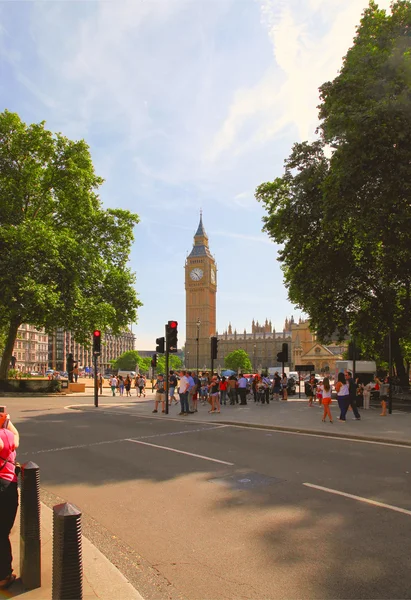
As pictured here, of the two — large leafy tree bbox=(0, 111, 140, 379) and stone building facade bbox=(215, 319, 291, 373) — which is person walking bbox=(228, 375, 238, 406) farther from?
A: stone building facade bbox=(215, 319, 291, 373)

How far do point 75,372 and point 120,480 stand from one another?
3735 centimetres

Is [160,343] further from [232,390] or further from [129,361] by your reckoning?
[129,361]

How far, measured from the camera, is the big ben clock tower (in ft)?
532

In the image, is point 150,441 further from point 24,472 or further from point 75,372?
point 75,372

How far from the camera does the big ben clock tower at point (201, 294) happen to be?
162250 mm

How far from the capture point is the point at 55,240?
28781 mm

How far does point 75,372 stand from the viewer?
4366cm

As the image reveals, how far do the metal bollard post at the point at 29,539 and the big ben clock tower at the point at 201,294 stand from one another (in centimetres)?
15604

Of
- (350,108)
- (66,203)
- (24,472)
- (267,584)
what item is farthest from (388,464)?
(66,203)

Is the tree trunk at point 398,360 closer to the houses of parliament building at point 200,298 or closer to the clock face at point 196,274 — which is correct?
the houses of parliament building at point 200,298

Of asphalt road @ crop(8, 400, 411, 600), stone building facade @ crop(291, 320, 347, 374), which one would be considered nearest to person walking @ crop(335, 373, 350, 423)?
asphalt road @ crop(8, 400, 411, 600)

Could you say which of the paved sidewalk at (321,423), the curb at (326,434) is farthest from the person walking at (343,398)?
the curb at (326,434)

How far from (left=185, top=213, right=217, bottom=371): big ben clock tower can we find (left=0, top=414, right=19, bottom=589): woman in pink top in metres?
156

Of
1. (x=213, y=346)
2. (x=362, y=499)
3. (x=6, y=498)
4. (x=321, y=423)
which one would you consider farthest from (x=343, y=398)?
(x=6, y=498)
